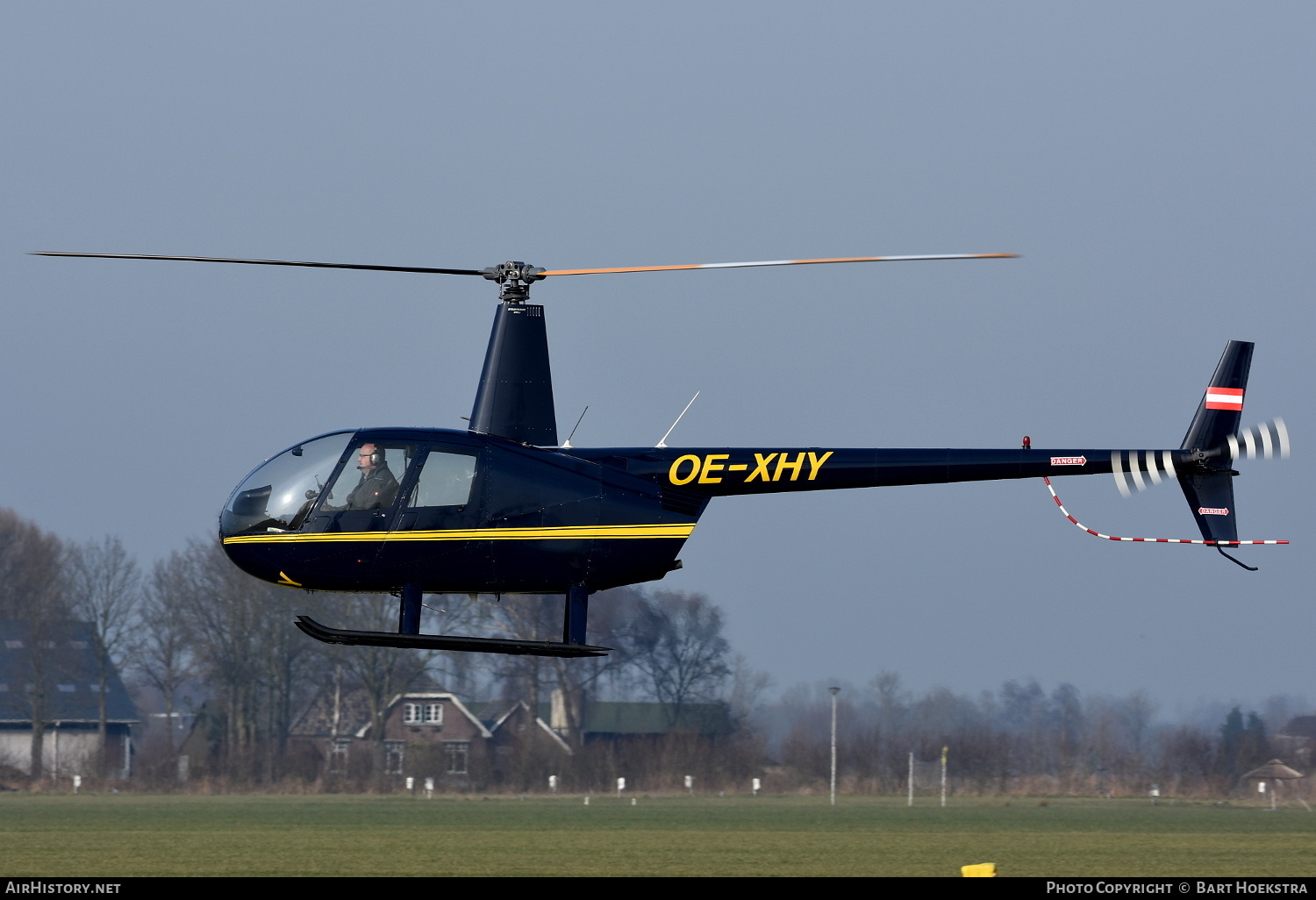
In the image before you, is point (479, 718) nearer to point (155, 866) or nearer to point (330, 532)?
point (155, 866)

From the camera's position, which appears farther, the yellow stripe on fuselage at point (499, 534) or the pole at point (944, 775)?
the pole at point (944, 775)

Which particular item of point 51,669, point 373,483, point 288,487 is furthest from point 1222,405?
point 51,669

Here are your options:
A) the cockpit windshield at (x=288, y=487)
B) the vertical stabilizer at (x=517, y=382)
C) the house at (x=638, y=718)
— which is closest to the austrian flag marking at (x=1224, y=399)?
the vertical stabilizer at (x=517, y=382)

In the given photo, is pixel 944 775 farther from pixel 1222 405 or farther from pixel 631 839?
pixel 1222 405

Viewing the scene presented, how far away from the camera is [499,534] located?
15.6m

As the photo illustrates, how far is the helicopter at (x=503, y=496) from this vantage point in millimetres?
15453

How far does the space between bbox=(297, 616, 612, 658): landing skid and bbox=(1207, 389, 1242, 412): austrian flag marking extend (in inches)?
314

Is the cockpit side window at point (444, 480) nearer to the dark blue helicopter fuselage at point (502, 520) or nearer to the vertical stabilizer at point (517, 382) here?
the dark blue helicopter fuselage at point (502, 520)

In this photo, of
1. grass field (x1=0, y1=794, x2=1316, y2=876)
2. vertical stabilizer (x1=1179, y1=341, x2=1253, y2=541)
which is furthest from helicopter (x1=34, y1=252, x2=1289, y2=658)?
grass field (x1=0, y1=794, x2=1316, y2=876)

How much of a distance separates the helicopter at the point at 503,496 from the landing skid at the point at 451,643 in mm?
27

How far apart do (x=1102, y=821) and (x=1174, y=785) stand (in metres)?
21.6

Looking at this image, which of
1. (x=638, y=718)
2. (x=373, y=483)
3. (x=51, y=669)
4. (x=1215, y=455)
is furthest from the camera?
(x=638, y=718)

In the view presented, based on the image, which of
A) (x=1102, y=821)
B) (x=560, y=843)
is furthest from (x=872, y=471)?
(x=1102, y=821)

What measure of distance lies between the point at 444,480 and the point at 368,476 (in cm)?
73
